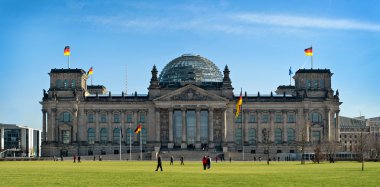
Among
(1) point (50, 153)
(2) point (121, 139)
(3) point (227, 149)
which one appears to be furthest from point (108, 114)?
(3) point (227, 149)

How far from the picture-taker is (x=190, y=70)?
17875 centimetres

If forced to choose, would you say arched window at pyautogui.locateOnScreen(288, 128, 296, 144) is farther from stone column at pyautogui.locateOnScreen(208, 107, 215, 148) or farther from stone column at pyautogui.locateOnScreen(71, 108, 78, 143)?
stone column at pyautogui.locateOnScreen(71, 108, 78, 143)

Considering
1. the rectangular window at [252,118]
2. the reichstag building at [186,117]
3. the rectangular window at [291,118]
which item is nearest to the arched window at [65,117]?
the reichstag building at [186,117]

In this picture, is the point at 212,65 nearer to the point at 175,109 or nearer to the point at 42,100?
the point at 175,109

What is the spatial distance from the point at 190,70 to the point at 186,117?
1674 cm

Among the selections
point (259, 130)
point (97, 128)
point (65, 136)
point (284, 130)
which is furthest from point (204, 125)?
point (65, 136)

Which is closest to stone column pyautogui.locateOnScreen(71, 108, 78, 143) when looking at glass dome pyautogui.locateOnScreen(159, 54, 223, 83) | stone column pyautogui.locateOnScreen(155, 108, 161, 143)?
stone column pyautogui.locateOnScreen(155, 108, 161, 143)

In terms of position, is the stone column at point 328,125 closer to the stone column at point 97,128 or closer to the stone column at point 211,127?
the stone column at point 211,127

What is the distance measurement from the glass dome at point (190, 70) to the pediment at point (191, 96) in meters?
10.7

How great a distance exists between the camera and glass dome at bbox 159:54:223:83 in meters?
178

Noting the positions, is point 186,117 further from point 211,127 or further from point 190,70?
point 190,70

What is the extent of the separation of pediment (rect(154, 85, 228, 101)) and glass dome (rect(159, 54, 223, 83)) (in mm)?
10712

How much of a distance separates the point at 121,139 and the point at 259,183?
129 metres

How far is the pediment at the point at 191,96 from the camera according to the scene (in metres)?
166
